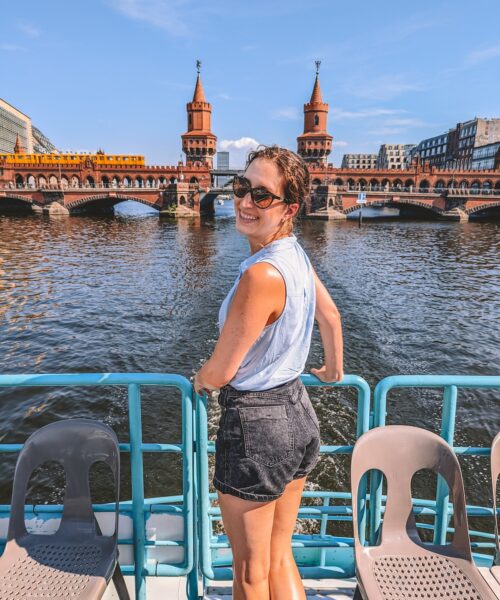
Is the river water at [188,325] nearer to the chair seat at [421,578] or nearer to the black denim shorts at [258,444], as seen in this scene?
the chair seat at [421,578]

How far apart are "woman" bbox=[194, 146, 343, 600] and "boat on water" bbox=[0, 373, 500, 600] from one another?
53 centimetres

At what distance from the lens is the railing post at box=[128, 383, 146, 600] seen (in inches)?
91.0

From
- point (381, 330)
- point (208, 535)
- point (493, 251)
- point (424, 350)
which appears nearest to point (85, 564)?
point (208, 535)

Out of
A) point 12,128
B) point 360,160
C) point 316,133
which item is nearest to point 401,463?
point 316,133

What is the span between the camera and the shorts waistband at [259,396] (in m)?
1.70

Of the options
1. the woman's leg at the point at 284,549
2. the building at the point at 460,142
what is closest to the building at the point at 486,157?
the building at the point at 460,142

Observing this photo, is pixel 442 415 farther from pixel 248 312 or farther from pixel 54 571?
pixel 54 571

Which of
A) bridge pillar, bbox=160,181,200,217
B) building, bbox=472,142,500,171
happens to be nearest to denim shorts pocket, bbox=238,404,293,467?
bridge pillar, bbox=160,181,200,217

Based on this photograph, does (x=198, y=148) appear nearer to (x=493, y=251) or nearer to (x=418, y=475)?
(x=493, y=251)

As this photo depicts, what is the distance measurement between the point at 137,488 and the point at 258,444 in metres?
1.11

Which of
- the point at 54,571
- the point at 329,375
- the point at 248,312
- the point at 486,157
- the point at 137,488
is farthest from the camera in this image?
the point at 486,157

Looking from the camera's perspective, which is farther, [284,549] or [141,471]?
[141,471]

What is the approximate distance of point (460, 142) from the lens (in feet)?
333

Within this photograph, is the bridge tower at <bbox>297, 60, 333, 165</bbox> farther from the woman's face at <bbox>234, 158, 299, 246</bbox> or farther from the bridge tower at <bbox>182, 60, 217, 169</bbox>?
the woman's face at <bbox>234, 158, 299, 246</bbox>
